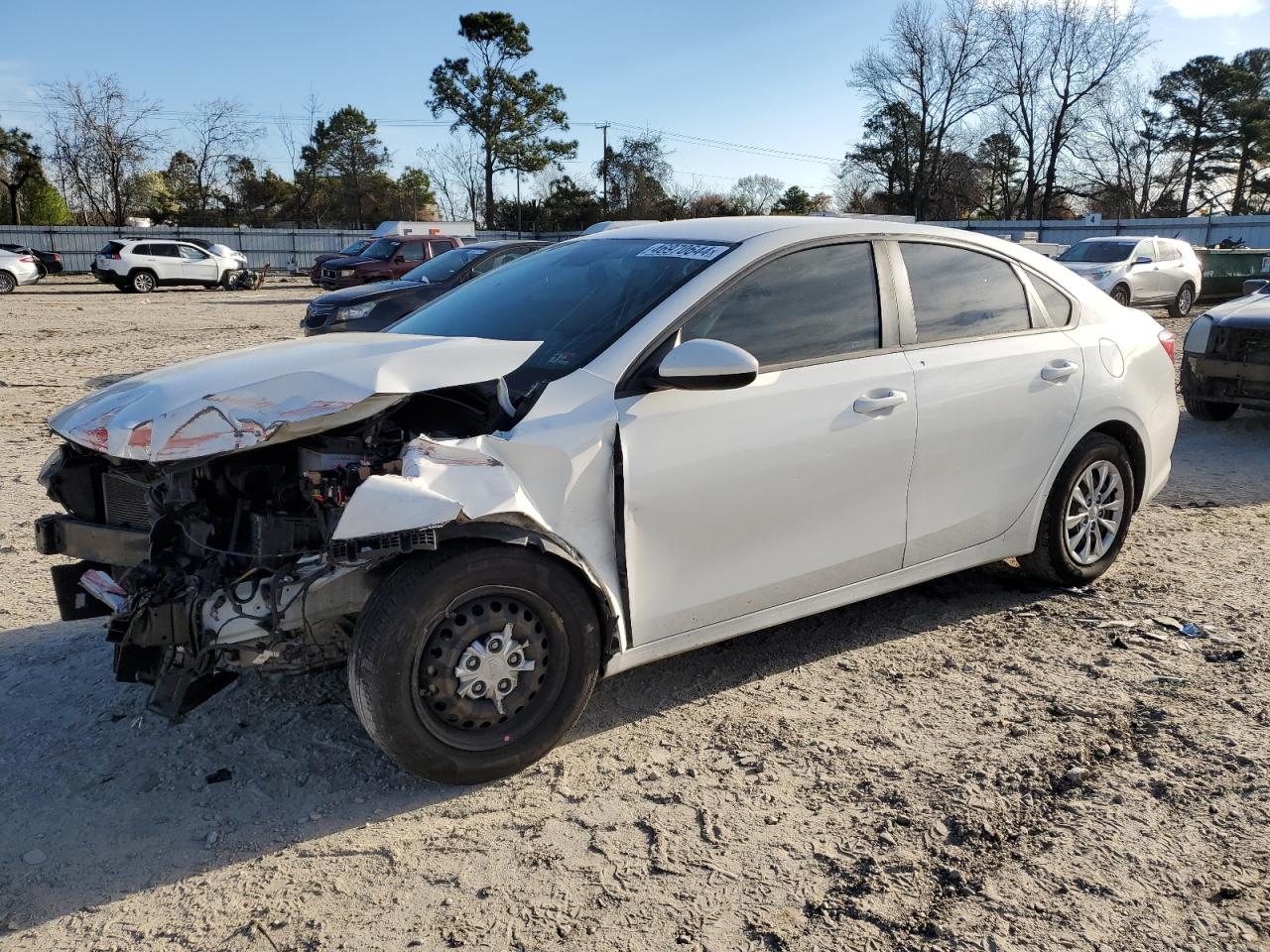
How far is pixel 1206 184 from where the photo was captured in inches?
2240

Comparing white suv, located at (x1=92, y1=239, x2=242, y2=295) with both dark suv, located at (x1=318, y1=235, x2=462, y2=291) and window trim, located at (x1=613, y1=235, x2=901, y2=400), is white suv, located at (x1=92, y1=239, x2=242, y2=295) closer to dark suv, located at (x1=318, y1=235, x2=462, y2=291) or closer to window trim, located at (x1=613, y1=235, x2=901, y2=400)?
dark suv, located at (x1=318, y1=235, x2=462, y2=291)

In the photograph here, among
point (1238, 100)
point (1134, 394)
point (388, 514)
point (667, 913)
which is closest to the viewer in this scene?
point (667, 913)

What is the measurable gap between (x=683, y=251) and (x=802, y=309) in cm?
51

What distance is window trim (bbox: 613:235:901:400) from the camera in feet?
10.9

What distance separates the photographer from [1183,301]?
21047 mm

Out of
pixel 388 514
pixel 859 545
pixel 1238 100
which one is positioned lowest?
pixel 859 545

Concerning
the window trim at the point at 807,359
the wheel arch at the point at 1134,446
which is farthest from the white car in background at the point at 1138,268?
the window trim at the point at 807,359

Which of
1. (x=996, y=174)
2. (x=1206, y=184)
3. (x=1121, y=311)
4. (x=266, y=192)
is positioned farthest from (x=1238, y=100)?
(x=1121, y=311)

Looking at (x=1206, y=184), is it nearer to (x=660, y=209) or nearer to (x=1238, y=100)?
(x=1238, y=100)

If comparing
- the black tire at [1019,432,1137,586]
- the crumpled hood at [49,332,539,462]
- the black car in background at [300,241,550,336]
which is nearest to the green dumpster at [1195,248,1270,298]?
the black car in background at [300,241,550,336]

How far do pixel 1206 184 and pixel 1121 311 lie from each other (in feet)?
203

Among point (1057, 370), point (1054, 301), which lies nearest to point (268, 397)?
point (1057, 370)

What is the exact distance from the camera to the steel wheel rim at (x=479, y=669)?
3002 millimetres

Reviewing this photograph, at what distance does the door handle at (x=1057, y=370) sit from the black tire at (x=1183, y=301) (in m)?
18.8
